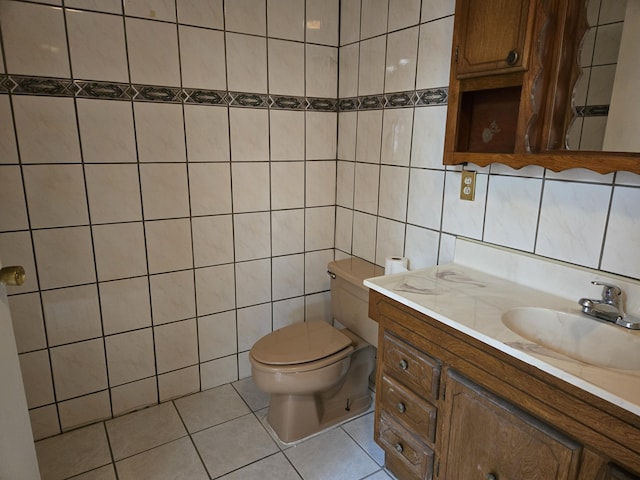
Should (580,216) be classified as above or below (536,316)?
above

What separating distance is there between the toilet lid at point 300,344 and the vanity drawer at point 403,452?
377mm

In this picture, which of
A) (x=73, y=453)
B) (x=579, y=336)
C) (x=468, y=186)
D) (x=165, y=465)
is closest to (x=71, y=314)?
(x=73, y=453)

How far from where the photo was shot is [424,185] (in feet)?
5.82

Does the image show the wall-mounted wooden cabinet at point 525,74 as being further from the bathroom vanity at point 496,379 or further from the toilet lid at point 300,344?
the toilet lid at point 300,344

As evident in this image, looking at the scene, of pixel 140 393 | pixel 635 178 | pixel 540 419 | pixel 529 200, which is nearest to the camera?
pixel 540 419

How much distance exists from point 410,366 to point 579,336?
51 centimetres

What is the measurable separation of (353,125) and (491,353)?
1427 mm

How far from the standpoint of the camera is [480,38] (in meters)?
1.33

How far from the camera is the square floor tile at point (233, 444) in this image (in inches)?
67.4

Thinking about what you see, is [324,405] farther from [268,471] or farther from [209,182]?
[209,182]

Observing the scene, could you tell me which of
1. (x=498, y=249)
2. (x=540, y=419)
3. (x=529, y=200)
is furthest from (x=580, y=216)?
(x=540, y=419)

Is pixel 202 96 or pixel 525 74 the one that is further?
pixel 202 96

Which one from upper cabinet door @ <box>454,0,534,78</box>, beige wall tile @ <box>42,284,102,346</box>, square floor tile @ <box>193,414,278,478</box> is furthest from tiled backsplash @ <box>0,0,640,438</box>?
square floor tile @ <box>193,414,278,478</box>

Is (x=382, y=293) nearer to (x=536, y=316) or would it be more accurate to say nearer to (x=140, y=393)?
(x=536, y=316)
